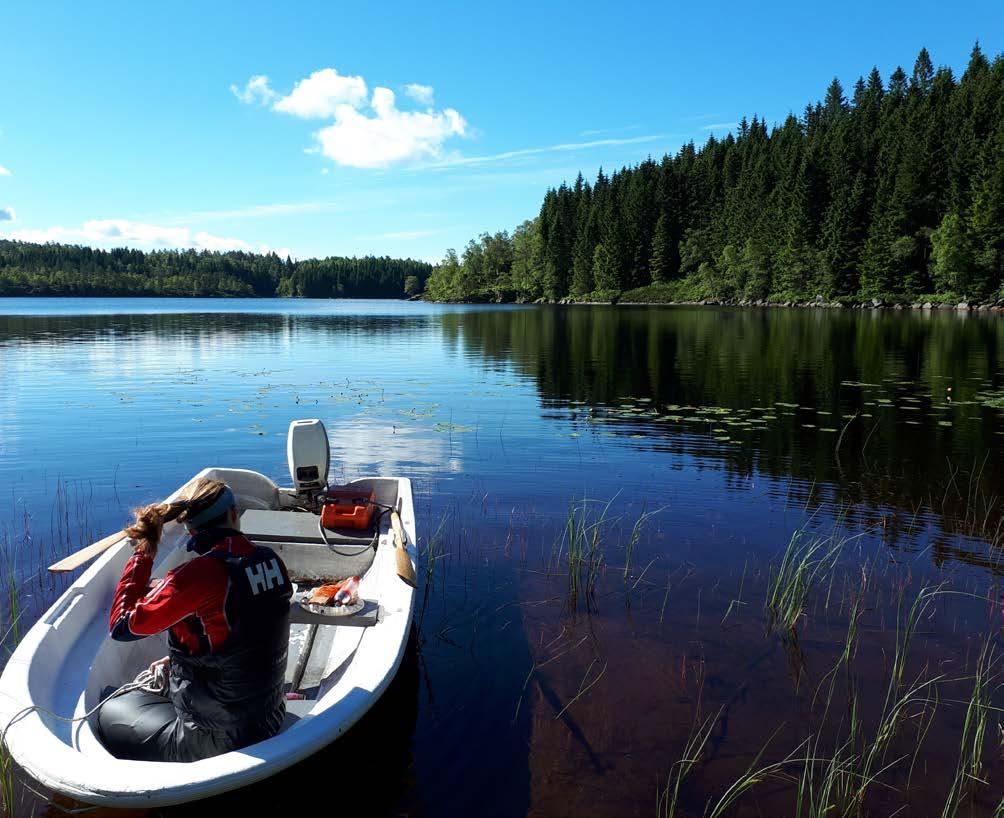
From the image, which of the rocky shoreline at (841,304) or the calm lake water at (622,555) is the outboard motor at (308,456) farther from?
the rocky shoreline at (841,304)

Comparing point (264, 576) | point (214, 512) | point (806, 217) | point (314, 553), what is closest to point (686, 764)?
point (264, 576)

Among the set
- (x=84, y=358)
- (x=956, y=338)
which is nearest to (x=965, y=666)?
(x=84, y=358)

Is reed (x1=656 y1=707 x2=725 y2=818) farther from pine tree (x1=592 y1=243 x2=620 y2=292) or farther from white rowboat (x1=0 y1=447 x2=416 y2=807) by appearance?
pine tree (x1=592 y1=243 x2=620 y2=292)

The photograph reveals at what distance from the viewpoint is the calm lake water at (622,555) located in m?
5.27

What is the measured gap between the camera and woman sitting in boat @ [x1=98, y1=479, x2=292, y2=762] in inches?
155

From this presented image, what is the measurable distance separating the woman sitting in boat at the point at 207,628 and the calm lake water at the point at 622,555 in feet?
1.61

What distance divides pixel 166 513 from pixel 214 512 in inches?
10.2

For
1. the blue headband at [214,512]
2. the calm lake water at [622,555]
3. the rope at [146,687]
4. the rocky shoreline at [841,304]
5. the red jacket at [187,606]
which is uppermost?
the rocky shoreline at [841,304]

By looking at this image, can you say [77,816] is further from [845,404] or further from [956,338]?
[956,338]

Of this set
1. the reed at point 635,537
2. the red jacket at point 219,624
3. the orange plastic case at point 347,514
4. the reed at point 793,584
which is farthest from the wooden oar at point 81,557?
the reed at point 793,584

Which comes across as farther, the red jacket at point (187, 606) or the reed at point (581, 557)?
the reed at point (581, 557)

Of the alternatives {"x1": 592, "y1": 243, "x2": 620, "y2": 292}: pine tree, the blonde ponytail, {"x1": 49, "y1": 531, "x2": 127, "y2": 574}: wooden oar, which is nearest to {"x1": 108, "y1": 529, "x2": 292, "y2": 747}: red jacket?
the blonde ponytail

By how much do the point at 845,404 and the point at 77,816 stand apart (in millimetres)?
20946

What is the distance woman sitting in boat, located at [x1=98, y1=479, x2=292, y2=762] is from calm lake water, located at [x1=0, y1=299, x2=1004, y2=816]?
492mm
